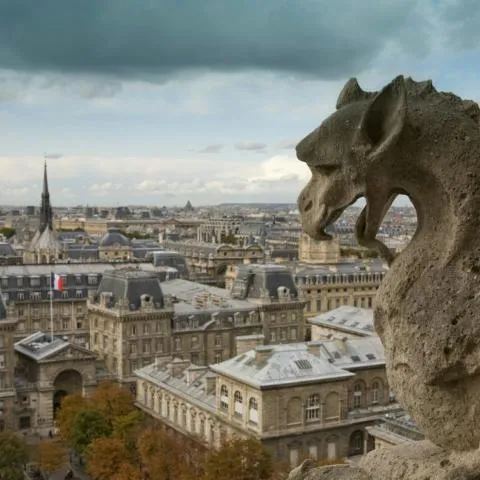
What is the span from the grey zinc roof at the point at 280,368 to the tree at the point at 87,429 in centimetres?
851

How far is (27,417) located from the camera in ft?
223

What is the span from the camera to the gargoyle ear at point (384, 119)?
24.3ft

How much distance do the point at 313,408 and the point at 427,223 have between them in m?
45.8

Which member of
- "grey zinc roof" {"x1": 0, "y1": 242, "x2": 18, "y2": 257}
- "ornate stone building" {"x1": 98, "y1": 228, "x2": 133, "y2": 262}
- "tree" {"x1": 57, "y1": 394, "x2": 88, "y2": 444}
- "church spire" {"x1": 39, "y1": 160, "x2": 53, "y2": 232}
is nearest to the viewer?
"tree" {"x1": 57, "y1": 394, "x2": 88, "y2": 444}

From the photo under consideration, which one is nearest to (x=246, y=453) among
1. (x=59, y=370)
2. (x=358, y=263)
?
(x=59, y=370)

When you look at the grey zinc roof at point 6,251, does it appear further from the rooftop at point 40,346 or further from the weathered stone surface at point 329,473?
the weathered stone surface at point 329,473

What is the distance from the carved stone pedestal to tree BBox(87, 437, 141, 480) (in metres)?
39.1

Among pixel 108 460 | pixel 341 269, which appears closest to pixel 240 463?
pixel 108 460

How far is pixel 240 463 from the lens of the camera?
133 feet

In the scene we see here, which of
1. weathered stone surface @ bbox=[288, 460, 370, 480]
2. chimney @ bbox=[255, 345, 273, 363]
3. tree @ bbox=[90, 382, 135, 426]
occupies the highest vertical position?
weathered stone surface @ bbox=[288, 460, 370, 480]

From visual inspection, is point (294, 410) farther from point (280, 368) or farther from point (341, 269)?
point (341, 269)

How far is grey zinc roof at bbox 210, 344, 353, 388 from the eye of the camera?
166 feet

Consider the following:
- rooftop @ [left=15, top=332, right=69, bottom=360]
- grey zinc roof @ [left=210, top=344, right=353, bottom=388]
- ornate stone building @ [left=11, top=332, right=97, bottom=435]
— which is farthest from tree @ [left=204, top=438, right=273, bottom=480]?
rooftop @ [left=15, top=332, right=69, bottom=360]

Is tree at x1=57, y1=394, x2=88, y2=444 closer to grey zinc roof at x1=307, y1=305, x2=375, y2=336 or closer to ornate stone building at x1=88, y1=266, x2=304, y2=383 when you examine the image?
ornate stone building at x1=88, y1=266, x2=304, y2=383
